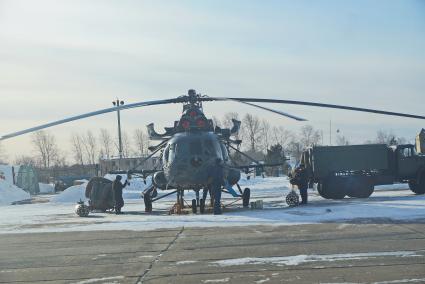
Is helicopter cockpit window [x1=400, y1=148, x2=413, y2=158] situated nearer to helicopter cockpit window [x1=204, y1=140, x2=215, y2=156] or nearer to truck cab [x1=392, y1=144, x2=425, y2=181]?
truck cab [x1=392, y1=144, x2=425, y2=181]

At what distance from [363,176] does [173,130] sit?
32.9 feet

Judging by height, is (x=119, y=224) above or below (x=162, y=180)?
below

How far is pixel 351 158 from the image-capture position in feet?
79.5

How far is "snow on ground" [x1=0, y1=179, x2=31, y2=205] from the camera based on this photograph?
3717 centimetres

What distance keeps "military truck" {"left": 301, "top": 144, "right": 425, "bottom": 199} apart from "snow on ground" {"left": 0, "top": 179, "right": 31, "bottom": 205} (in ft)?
77.1

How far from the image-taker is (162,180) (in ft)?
61.3

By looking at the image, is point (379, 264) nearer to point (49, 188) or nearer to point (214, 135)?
point (214, 135)

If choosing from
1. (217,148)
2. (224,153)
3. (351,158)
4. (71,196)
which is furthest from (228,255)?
(71,196)

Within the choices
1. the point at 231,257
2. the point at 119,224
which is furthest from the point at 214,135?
the point at 231,257

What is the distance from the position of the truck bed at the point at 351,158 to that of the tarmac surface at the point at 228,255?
39.1ft

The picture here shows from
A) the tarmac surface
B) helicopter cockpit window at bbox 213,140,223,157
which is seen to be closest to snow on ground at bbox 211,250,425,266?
the tarmac surface

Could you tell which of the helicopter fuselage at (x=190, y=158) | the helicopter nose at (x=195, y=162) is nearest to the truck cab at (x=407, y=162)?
the helicopter fuselage at (x=190, y=158)

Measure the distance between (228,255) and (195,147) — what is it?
331 inches

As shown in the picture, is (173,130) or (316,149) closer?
(173,130)
